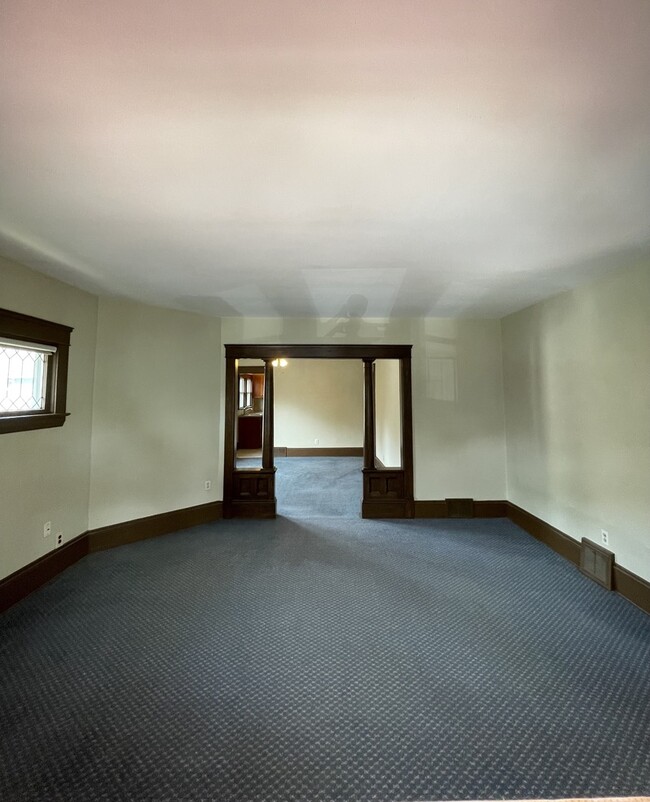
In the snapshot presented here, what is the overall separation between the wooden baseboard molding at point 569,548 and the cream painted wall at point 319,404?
5.15 m

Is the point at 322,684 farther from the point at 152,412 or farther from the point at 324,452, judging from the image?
Answer: the point at 324,452

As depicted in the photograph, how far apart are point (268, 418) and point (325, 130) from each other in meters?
3.47

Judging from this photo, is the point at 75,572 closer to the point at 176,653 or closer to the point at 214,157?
the point at 176,653

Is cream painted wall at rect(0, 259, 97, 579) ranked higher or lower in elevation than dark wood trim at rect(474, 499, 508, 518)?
higher

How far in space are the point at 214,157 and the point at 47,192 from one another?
0.86 metres

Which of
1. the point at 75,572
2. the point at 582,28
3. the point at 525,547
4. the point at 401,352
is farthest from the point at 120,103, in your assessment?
the point at 525,547

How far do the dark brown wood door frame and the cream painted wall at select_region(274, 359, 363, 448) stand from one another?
179 inches

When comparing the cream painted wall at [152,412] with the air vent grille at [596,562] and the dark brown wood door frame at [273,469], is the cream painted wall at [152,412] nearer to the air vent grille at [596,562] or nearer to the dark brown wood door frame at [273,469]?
the dark brown wood door frame at [273,469]

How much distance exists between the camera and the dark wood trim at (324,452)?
9008 mm

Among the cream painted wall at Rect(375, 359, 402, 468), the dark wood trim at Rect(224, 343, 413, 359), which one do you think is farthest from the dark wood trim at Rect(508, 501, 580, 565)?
the dark wood trim at Rect(224, 343, 413, 359)

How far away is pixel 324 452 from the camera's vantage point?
9031 millimetres

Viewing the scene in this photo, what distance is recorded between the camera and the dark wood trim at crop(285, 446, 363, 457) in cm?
901

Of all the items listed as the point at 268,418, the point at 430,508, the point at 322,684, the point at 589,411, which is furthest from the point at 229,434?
the point at 589,411

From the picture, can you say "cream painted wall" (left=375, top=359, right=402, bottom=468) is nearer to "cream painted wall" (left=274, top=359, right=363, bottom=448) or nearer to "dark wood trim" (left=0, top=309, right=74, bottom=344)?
"cream painted wall" (left=274, top=359, right=363, bottom=448)
